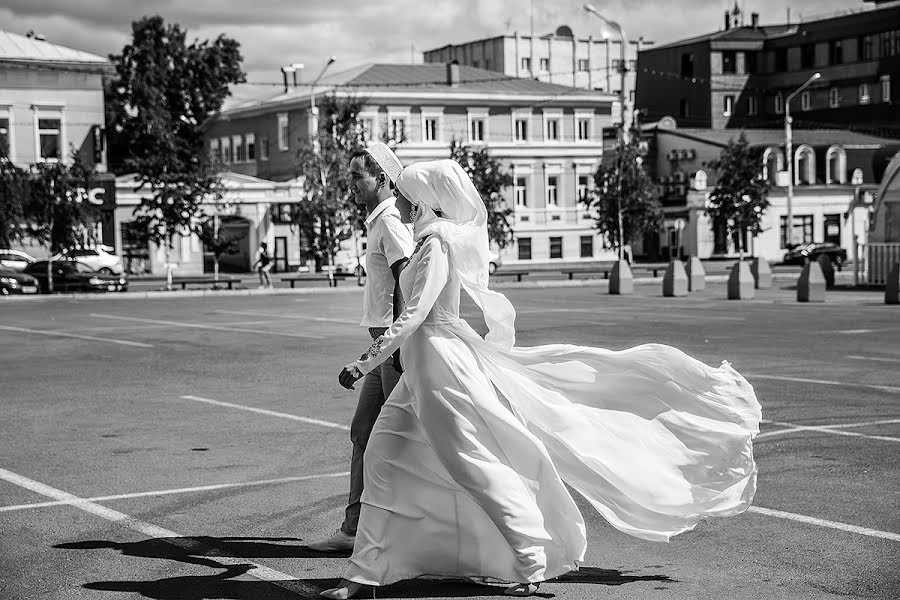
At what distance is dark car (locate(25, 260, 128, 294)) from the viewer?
4450 centimetres

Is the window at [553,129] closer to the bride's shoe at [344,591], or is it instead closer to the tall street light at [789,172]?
the tall street light at [789,172]

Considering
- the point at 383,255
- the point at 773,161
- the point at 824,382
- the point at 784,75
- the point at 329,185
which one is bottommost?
the point at 824,382

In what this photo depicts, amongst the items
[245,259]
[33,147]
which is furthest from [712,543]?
[245,259]

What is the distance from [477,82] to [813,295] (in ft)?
162

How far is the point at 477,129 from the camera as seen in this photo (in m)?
75.8

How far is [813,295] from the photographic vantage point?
31.2m

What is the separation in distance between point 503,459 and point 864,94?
9408 cm

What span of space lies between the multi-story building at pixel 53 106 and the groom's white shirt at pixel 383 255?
56.4 m

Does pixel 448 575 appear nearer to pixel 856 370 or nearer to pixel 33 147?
pixel 856 370

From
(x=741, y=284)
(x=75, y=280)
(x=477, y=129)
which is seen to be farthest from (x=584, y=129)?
(x=741, y=284)

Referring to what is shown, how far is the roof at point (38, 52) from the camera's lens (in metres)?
63.6

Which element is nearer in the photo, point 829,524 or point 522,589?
point 522,589

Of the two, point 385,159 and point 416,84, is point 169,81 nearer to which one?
point 416,84

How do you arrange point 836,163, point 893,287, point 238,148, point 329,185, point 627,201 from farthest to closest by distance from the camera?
point 238,148
point 836,163
point 627,201
point 329,185
point 893,287
